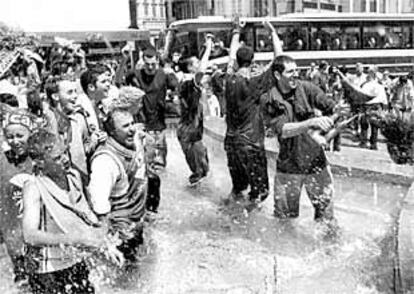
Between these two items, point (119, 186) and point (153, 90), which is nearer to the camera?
point (119, 186)

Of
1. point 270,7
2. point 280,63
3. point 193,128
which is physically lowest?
point 193,128

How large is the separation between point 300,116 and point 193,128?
2469 mm

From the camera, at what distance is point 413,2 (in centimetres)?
2634

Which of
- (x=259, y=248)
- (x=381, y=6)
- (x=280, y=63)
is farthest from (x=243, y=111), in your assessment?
(x=381, y=6)

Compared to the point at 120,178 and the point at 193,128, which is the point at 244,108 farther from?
the point at 120,178

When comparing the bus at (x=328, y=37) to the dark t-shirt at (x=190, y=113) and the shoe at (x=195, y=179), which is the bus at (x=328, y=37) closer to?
the shoe at (x=195, y=179)

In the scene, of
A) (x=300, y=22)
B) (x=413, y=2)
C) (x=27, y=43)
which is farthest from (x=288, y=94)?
(x=413, y=2)

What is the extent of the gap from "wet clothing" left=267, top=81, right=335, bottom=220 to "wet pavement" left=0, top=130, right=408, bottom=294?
0.41 m

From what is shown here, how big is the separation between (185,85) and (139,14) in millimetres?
13748

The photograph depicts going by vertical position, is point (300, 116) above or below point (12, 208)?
above

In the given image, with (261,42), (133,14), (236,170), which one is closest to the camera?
(236,170)

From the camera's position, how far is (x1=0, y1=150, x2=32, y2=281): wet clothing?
4324 mm

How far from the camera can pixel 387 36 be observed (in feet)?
78.1

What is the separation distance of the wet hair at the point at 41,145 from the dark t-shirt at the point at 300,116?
277 centimetres
